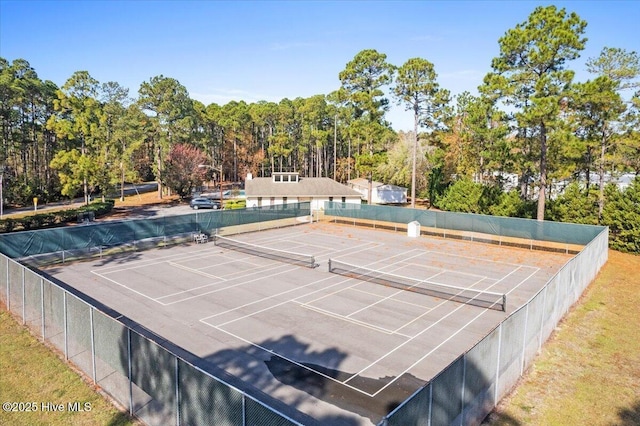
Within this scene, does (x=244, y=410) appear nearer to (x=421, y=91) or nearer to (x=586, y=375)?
(x=586, y=375)

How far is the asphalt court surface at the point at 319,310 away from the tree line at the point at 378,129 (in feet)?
36.7

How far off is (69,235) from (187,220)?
8120 mm

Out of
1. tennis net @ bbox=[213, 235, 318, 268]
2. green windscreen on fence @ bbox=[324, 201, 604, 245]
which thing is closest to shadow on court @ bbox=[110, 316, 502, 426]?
tennis net @ bbox=[213, 235, 318, 268]

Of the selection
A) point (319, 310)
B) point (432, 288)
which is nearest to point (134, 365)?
point (319, 310)

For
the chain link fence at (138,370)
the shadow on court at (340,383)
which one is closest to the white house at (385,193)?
the shadow on court at (340,383)

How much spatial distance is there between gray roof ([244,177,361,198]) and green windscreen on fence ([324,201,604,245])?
5.92 meters

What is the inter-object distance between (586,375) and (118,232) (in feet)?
88.0

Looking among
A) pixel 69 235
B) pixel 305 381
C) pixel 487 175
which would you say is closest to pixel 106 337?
pixel 305 381

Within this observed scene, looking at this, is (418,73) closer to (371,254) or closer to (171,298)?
(371,254)

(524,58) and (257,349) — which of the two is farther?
(524,58)

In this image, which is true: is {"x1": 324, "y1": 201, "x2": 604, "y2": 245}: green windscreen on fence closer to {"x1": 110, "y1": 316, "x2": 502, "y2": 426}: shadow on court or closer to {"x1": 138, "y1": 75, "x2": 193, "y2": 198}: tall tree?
{"x1": 110, "y1": 316, "x2": 502, "y2": 426}: shadow on court

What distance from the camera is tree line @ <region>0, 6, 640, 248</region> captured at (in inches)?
1197

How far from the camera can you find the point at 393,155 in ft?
206

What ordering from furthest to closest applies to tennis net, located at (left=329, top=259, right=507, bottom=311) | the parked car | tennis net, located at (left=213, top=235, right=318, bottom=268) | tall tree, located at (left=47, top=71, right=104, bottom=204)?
the parked car, tall tree, located at (left=47, top=71, right=104, bottom=204), tennis net, located at (left=213, top=235, right=318, bottom=268), tennis net, located at (left=329, top=259, right=507, bottom=311)
